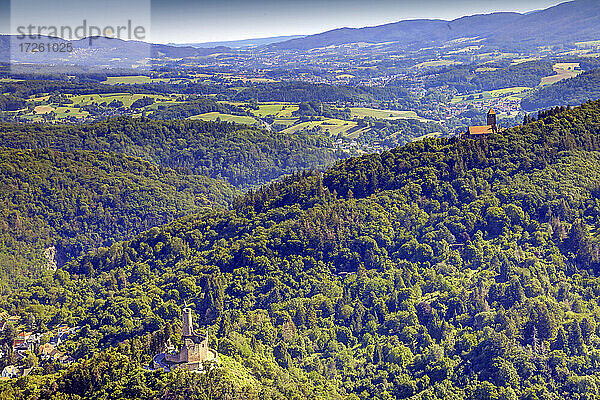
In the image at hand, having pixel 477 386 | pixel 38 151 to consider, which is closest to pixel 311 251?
pixel 477 386

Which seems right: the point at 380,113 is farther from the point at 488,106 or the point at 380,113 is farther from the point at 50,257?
the point at 50,257

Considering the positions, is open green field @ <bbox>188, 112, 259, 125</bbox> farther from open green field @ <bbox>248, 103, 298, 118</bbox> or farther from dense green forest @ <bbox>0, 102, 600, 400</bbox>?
dense green forest @ <bbox>0, 102, 600, 400</bbox>

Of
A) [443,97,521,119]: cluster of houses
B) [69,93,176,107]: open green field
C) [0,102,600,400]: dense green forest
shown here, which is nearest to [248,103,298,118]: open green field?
[69,93,176,107]: open green field

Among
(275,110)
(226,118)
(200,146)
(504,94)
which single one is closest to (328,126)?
(226,118)

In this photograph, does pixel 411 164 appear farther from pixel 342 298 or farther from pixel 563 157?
pixel 342 298

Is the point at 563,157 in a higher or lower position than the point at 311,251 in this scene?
higher

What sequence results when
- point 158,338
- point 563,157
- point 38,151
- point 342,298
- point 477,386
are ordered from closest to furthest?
point 158,338, point 477,386, point 342,298, point 563,157, point 38,151

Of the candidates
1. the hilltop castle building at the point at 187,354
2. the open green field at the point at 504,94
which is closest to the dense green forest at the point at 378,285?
the hilltop castle building at the point at 187,354
